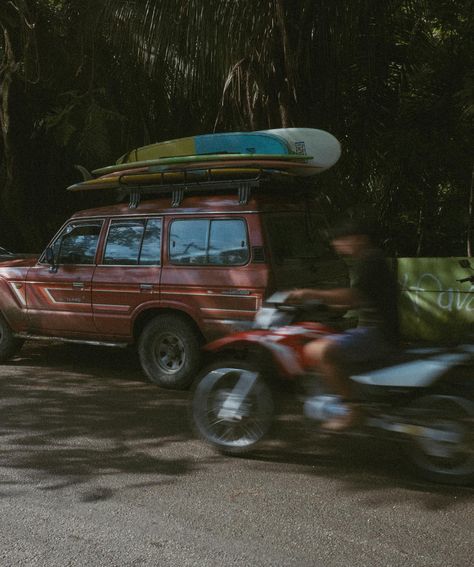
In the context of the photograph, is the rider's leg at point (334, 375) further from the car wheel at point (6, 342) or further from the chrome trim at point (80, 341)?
the car wheel at point (6, 342)

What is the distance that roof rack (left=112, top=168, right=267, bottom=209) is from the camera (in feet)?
22.6

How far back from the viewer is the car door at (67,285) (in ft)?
25.6

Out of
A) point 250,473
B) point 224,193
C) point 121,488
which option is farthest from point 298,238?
point 121,488

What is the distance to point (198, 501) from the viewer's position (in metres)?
4.28

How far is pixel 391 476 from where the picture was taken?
4.71m

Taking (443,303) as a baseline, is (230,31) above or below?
above

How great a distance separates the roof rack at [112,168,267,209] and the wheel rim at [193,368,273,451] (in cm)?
235

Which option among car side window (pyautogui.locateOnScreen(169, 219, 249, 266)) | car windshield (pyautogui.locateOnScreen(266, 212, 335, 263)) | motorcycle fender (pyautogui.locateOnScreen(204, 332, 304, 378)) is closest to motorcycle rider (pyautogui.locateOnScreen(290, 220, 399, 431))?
motorcycle fender (pyautogui.locateOnScreen(204, 332, 304, 378))

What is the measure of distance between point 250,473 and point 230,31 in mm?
6351

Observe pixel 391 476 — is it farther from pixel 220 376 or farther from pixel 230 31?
pixel 230 31

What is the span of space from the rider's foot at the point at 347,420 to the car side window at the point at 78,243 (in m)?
4.11

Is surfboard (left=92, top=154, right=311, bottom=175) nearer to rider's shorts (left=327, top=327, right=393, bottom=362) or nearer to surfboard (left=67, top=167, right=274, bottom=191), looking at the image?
surfboard (left=67, top=167, right=274, bottom=191)

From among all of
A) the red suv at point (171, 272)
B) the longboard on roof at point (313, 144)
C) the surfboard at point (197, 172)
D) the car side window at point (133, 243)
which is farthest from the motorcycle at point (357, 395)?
the longboard on roof at point (313, 144)

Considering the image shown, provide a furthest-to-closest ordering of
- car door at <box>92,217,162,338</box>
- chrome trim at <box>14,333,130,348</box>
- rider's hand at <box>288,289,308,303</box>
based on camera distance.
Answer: chrome trim at <box>14,333,130,348</box> < car door at <box>92,217,162,338</box> < rider's hand at <box>288,289,308,303</box>
